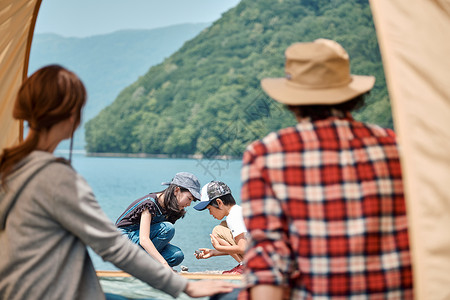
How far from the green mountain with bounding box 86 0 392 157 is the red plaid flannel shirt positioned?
116 ft

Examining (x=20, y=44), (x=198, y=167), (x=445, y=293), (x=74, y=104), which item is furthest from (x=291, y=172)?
(x=198, y=167)

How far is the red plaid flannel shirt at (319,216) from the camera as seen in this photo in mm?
A: 1469

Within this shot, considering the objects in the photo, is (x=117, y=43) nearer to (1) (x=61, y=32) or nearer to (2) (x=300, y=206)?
(1) (x=61, y=32)

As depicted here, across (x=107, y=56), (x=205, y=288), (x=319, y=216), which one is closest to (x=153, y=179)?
(x=205, y=288)

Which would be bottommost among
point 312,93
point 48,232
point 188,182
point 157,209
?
point 157,209

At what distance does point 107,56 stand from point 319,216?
317ft

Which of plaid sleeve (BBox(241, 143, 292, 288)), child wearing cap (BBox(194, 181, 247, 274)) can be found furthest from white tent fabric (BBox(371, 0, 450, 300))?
child wearing cap (BBox(194, 181, 247, 274))

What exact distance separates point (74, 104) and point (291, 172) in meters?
0.71

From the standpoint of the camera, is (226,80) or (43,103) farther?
(226,80)

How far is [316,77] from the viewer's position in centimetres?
161

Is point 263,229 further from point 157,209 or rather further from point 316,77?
point 157,209

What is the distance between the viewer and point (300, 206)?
1473 millimetres

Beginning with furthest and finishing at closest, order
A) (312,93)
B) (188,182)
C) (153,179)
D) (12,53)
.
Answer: (153,179) < (188,182) < (12,53) < (312,93)

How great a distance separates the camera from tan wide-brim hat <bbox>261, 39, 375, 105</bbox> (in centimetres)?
158
